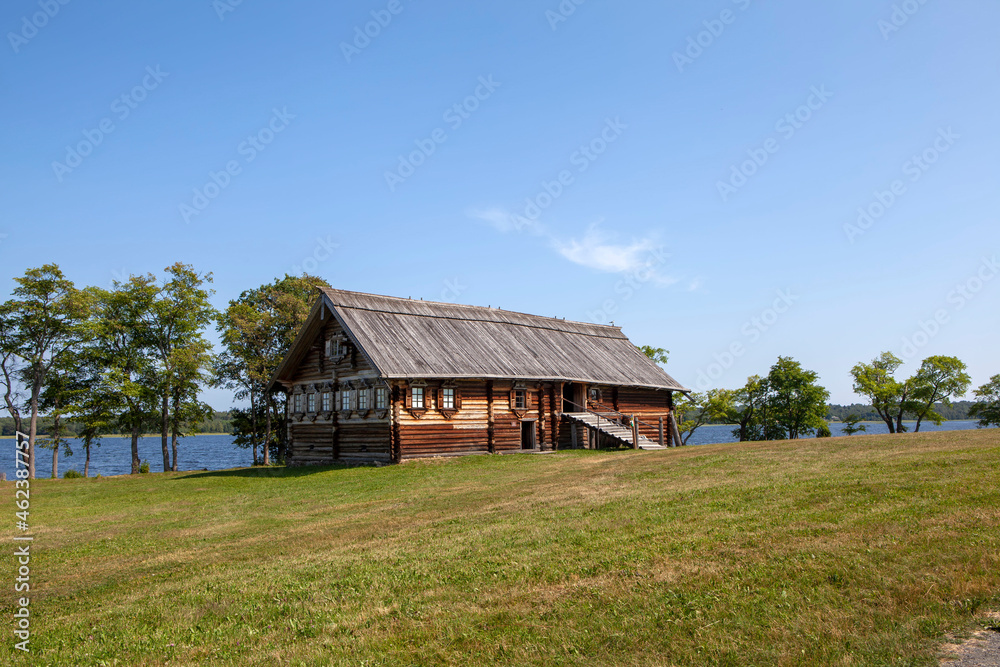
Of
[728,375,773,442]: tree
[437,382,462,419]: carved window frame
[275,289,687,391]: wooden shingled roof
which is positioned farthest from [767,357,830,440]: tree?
[437,382,462,419]: carved window frame

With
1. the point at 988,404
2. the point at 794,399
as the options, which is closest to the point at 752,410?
the point at 794,399

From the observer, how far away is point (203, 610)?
8852 millimetres

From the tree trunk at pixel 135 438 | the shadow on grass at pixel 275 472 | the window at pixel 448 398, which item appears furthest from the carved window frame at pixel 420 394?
the tree trunk at pixel 135 438

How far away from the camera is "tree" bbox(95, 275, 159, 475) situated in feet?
133

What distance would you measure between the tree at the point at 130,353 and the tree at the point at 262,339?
4815mm

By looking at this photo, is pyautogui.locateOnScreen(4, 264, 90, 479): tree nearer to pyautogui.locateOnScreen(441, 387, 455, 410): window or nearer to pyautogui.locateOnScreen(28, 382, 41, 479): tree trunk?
pyautogui.locateOnScreen(28, 382, 41, 479): tree trunk

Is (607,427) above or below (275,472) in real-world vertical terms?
above

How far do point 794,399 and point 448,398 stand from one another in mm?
40344

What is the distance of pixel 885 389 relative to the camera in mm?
62156

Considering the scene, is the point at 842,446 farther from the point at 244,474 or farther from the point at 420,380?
the point at 244,474

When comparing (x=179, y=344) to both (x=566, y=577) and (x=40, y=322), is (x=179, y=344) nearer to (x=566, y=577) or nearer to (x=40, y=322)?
(x=40, y=322)

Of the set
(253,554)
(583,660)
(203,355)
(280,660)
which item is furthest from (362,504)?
(203,355)

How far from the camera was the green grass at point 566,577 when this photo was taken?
6.68 metres

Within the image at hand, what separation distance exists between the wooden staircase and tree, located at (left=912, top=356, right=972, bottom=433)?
38641mm
